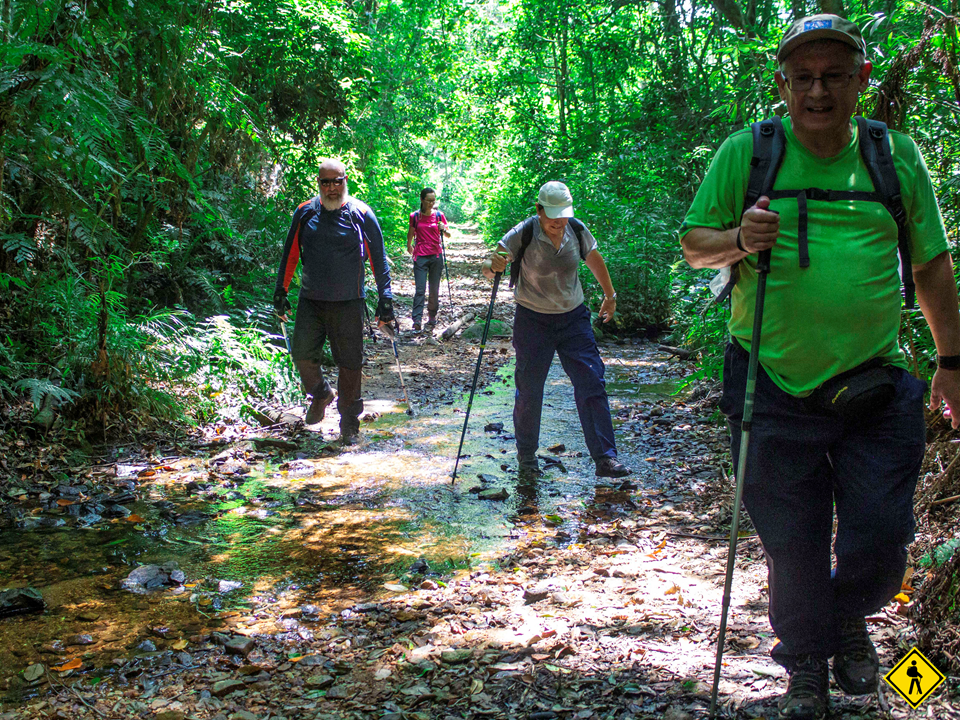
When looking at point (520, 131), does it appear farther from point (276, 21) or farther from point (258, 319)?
point (258, 319)

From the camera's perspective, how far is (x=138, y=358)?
704 cm

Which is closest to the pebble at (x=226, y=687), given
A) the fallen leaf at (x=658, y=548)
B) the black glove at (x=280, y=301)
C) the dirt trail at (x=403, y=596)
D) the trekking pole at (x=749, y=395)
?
the dirt trail at (x=403, y=596)

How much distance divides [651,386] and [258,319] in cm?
503

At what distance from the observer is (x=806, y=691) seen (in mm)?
2762

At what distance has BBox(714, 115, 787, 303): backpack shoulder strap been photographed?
2.69 metres

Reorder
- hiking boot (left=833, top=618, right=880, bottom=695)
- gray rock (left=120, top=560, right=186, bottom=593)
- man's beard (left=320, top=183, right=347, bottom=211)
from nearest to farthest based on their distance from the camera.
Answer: hiking boot (left=833, top=618, right=880, bottom=695)
gray rock (left=120, top=560, right=186, bottom=593)
man's beard (left=320, top=183, right=347, bottom=211)

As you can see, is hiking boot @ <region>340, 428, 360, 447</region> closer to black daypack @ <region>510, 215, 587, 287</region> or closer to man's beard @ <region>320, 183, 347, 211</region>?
man's beard @ <region>320, 183, 347, 211</region>

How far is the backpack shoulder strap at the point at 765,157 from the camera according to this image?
2.69 meters

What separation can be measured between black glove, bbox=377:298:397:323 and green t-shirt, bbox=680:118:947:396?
16.9 ft

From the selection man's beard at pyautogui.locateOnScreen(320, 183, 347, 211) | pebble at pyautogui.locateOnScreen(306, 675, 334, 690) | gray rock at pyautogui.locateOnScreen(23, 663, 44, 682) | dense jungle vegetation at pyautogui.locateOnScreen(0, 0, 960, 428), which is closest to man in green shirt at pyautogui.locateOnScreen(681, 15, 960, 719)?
dense jungle vegetation at pyautogui.locateOnScreen(0, 0, 960, 428)

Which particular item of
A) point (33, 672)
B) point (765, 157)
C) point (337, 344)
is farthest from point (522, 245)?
point (33, 672)

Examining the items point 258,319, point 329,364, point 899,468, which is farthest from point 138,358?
point 899,468

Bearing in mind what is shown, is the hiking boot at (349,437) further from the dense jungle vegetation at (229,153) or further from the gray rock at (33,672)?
the gray rock at (33,672)

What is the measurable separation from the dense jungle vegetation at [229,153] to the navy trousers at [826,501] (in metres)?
1.88
